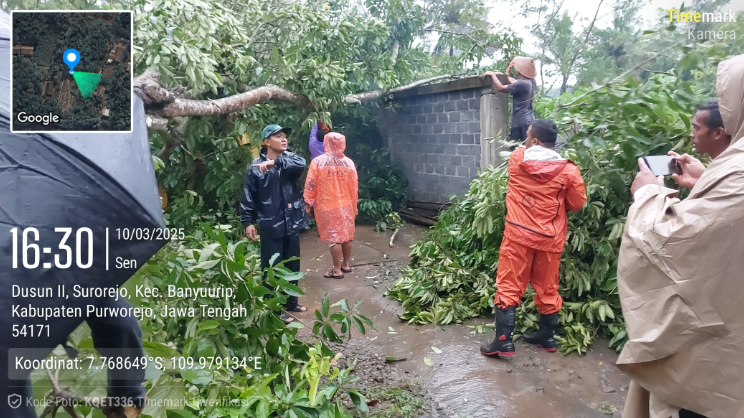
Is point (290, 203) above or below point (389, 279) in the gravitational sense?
above

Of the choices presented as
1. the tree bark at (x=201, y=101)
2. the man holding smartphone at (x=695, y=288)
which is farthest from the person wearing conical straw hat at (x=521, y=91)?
the man holding smartphone at (x=695, y=288)

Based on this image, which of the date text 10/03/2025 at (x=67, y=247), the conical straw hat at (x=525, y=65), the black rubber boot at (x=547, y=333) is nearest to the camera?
the date text 10/03/2025 at (x=67, y=247)

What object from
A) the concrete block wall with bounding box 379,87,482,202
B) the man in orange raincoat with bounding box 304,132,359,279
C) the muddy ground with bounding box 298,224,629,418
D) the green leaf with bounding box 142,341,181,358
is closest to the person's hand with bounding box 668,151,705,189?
the muddy ground with bounding box 298,224,629,418

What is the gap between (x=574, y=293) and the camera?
3.63 metres

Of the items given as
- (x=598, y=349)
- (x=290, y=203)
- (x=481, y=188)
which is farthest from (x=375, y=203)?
(x=598, y=349)

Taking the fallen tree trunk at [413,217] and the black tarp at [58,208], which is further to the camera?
the fallen tree trunk at [413,217]

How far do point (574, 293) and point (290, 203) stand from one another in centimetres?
222

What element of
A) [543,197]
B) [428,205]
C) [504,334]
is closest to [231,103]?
[543,197]

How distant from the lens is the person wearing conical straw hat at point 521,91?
4434 mm

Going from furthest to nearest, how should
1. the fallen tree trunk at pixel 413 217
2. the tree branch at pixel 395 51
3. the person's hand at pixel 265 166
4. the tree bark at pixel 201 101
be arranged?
the fallen tree trunk at pixel 413 217 → the tree branch at pixel 395 51 → the person's hand at pixel 265 166 → the tree bark at pixel 201 101

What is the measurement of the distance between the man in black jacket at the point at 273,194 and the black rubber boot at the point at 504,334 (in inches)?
60.8

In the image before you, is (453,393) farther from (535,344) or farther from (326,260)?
(326,260)

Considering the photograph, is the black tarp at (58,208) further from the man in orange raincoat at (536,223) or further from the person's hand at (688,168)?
the man in orange raincoat at (536,223)

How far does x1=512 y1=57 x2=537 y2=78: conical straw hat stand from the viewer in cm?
440
